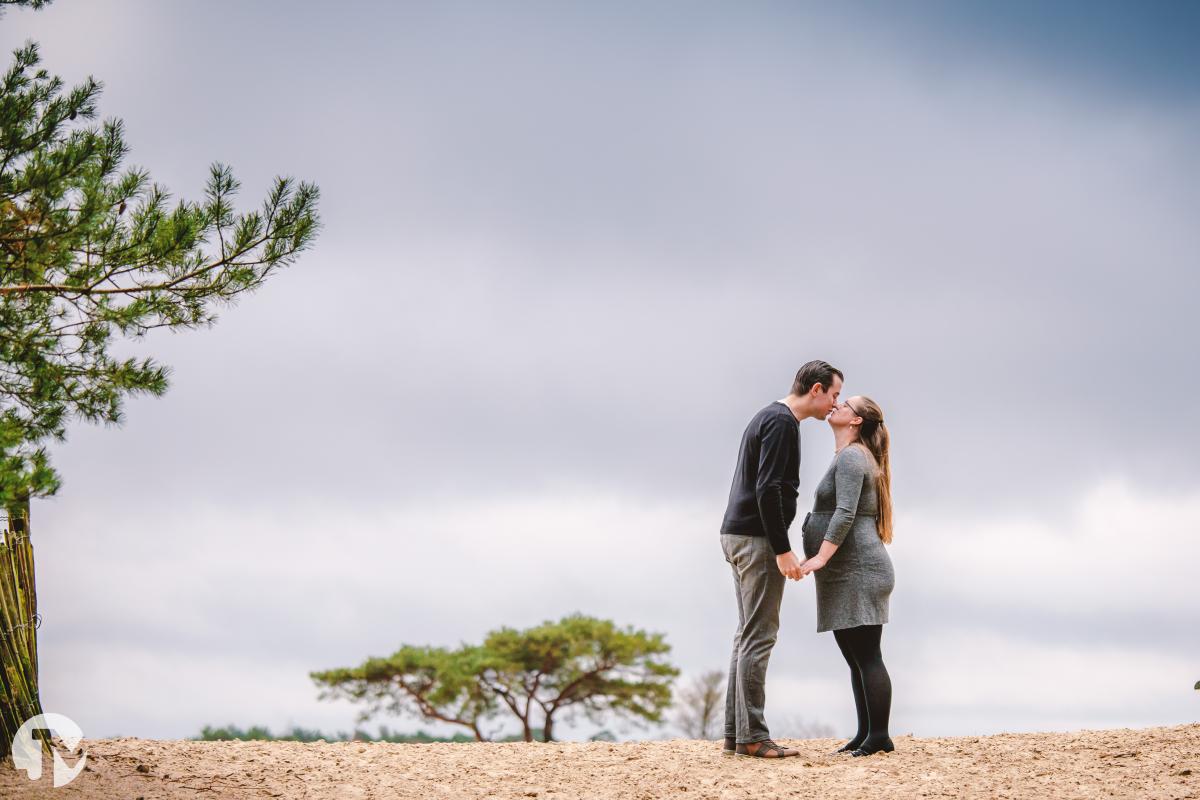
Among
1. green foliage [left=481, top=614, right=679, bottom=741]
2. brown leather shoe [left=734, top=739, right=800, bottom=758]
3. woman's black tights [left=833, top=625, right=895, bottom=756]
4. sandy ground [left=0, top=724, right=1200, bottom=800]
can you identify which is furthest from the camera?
green foliage [left=481, top=614, right=679, bottom=741]

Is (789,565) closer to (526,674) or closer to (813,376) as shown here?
(813,376)

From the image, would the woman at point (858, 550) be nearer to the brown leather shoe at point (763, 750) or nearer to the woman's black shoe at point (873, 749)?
the woman's black shoe at point (873, 749)

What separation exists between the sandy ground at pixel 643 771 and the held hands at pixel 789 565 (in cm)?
133

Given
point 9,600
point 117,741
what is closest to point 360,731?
point 117,741

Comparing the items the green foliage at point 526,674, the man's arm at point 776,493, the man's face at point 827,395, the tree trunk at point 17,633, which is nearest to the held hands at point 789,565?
the man's arm at point 776,493

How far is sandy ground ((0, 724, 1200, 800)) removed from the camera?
6.75 meters

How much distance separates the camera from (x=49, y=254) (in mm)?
7387

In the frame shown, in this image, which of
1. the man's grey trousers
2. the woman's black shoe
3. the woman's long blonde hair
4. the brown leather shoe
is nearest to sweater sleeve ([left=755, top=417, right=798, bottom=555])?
the man's grey trousers

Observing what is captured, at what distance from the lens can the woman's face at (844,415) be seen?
7285 millimetres

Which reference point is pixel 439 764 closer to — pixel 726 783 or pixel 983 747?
pixel 726 783

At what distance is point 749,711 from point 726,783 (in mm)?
527

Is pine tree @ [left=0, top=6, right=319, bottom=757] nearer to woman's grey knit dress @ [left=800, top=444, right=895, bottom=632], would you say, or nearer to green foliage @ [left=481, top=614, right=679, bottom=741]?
woman's grey knit dress @ [left=800, top=444, right=895, bottom=632]

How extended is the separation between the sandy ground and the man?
25.5 inches

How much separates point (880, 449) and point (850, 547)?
727 millimetres
